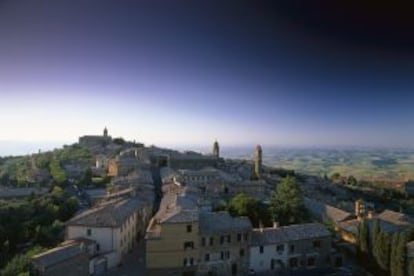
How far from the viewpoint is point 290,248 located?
12.3 meters

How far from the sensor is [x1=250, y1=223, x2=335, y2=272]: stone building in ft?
39.7

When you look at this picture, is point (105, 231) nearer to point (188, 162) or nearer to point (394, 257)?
point (394, 257)

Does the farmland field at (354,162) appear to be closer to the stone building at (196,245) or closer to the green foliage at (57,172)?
the green foliage at (57,172)

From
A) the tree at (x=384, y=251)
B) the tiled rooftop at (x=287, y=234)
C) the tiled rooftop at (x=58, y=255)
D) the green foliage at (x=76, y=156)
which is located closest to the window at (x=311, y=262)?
the tiled rooftop at (x=287, y=234)

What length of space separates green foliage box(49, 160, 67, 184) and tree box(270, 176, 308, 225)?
13768 millimetres

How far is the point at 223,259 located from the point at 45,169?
71.0 ft

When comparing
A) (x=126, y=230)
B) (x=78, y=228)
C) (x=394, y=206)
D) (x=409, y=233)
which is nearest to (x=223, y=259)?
(x=126, y=230)

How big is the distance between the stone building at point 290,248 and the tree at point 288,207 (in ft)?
5.68

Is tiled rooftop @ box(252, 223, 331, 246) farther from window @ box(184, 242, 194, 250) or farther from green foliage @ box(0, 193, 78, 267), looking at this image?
green foliage @ box(0, 193, 78, 267)

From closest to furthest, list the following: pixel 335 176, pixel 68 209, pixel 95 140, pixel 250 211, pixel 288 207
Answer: pixel 250 211
pixel 288 207
pixel 68 209
pixel 335 176
pixel 95 140

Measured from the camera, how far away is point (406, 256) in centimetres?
1029

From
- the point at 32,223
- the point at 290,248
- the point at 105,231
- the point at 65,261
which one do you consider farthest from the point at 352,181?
the point at 65,261

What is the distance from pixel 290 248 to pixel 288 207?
277 centimetres

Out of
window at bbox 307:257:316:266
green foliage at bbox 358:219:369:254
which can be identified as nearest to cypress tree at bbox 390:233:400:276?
green foliage at bbox 358:219:369:254
